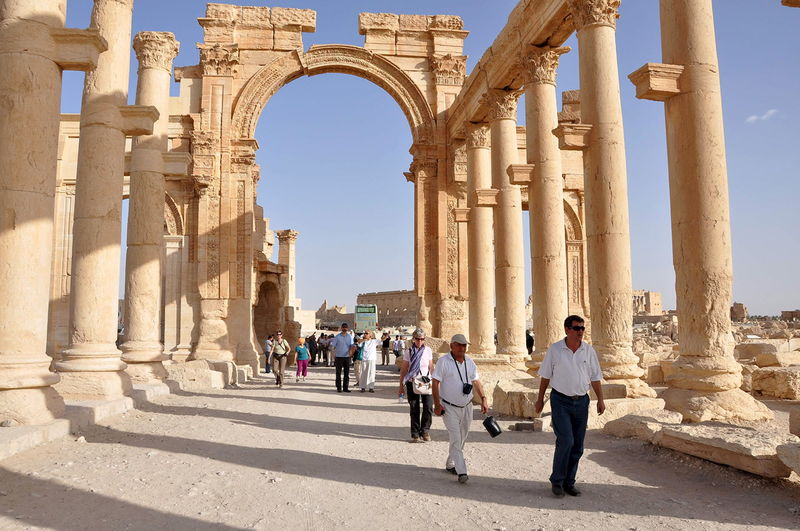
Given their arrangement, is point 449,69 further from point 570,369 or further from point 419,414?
point 570,369

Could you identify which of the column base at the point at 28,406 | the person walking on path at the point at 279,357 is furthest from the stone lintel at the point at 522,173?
the column base at the point at 28,406

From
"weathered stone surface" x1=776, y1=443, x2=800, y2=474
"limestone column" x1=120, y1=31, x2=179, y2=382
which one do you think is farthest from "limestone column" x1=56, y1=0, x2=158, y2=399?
"weathered stone surface" x1=776, y1=443, x2=800, y2=474

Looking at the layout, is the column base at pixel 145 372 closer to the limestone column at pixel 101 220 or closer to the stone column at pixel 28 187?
the limestone column at pixel 101 220

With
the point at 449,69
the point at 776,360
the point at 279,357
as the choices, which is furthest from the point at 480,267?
the point at 449,69

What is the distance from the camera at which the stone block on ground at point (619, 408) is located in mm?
7773

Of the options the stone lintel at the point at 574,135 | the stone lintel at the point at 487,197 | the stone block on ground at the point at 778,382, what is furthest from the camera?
the stone lintel at the point at 487,197

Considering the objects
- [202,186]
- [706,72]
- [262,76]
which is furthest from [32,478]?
[262,76]

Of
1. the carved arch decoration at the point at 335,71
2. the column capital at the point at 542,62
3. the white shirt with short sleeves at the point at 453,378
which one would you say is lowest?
the white shirt with short sleeves at the point at 453,378

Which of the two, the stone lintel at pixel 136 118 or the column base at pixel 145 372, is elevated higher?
the stone lintel at pixel 136 118

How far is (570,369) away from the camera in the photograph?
491 centimetres

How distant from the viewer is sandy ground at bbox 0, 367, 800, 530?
13.5ft

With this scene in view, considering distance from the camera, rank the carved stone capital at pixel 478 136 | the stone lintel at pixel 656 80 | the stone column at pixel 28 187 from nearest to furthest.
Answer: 1. the stone column at pixel 28 187
2. the stone lintel at pixel 656 80
3. the carved stone capital at pixel 478 136

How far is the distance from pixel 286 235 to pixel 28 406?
92.5 ft

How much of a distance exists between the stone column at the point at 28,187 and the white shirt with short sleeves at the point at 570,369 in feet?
18.1
